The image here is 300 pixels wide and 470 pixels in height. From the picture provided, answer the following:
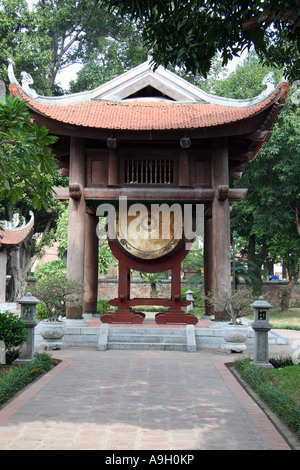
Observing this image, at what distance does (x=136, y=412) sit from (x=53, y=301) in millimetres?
6207

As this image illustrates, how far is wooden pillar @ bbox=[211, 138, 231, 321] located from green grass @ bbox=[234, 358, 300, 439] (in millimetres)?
3616

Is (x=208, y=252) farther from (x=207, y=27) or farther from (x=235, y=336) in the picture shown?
(x=207, y=27)

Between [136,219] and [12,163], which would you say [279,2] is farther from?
[136,219]

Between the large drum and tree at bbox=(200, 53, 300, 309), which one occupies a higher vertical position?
tree at bbox=(200, 53, 300, 309)

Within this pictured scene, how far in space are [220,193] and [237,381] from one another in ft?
20.2

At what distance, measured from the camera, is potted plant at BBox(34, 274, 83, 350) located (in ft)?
36.6

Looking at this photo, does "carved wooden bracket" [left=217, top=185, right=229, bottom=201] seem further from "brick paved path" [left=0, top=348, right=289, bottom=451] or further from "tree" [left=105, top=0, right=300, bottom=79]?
"tree" [left=105, top=0, right=300, bottom=79]

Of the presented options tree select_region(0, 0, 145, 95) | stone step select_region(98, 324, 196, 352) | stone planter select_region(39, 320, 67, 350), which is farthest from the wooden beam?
tree select_region(0, 0, 145, 95)

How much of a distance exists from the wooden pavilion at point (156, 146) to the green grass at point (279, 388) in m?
4.56

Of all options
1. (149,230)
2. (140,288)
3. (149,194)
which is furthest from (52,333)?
(140,288)

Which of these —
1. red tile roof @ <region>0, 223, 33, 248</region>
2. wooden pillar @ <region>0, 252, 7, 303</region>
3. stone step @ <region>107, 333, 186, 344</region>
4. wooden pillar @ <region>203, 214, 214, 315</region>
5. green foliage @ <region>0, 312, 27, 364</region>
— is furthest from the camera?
red tile roof @ <region>0, 223, 33, 248</region>

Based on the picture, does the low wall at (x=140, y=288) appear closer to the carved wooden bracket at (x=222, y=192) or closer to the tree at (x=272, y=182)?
Result: the tree at (x=272, y=182)

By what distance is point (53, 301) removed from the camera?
38.0ft

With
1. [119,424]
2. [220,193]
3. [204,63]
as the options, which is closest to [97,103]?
[220,193]
